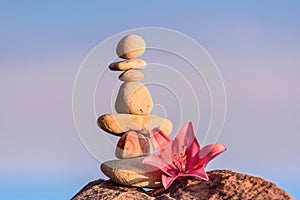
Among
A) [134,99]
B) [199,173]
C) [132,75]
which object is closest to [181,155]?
[199,173]

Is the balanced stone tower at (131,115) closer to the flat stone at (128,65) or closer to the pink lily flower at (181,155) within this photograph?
the flat stone at (128,65)

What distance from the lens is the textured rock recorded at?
4344mm

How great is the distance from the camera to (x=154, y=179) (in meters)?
4.85

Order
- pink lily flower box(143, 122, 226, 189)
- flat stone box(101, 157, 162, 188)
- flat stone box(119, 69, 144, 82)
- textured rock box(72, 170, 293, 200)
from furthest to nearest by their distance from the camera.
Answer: flat stone box(119, 69, 144, 82) → flat stone box(101, 157, 162, 188) → pink lily flower box(143, 122, 226, 189) → textured rock box(72, 170, 293, 200)

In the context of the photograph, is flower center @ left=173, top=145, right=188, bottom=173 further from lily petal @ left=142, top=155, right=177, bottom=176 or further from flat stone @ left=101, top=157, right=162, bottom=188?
flat stone @ left=101, top=157, right=162, bottom=188

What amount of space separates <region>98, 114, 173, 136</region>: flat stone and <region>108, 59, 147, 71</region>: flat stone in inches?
20.4

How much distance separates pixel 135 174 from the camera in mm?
4805

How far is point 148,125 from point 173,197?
3.12 feet

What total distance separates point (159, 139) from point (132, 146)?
13.2 inches

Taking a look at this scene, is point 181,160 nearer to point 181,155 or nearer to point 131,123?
point 181,155

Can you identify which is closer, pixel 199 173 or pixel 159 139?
pixel 199 173

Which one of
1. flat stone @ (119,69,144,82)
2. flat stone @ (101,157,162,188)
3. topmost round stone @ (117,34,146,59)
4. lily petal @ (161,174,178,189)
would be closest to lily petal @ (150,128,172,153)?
flat stone @ (101,157,162,188)

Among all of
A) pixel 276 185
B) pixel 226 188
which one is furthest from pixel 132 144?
pixel 276 185

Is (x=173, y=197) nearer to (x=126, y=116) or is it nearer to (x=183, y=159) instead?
(x=183, y=159)
